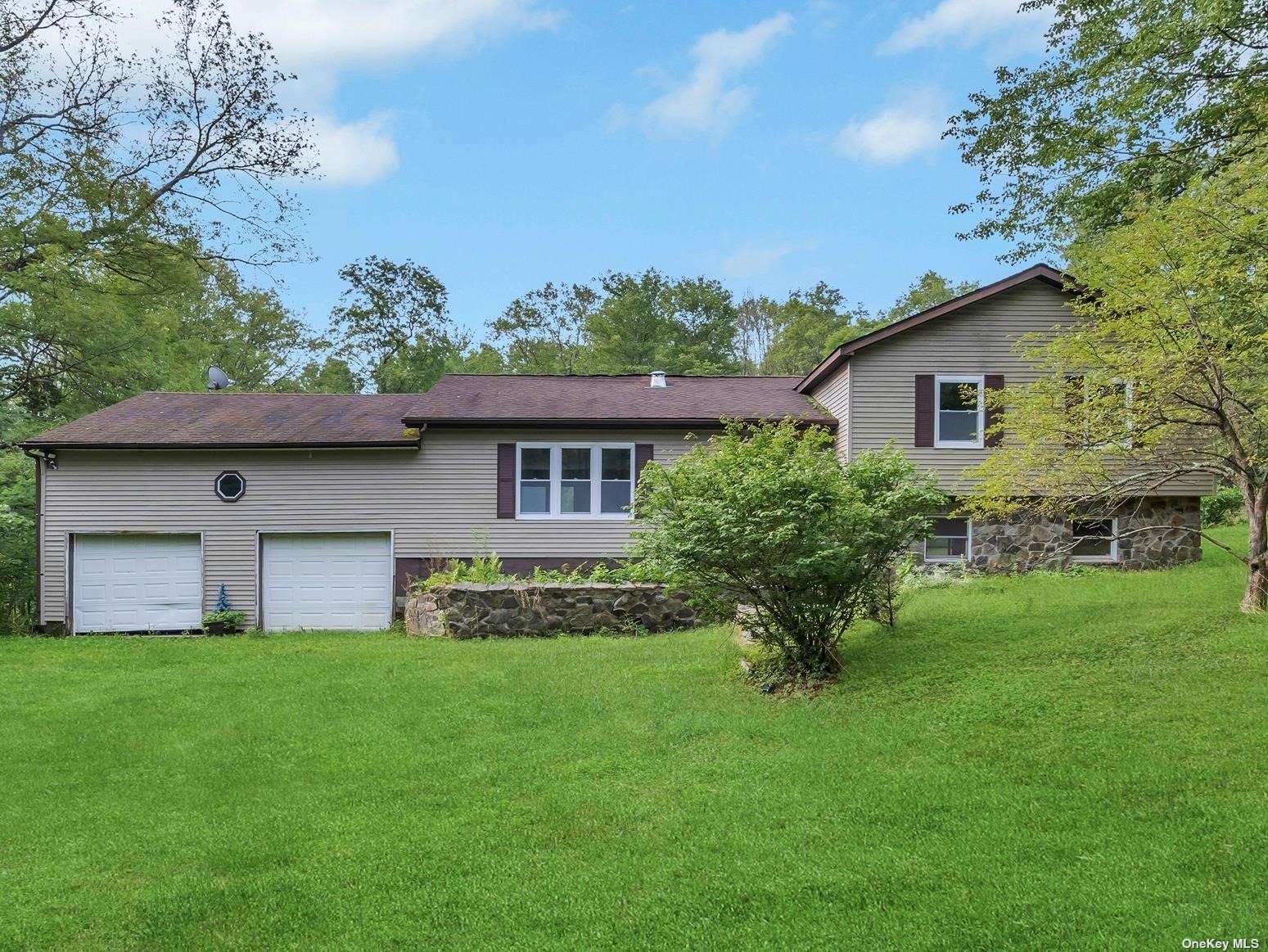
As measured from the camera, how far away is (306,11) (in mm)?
14008

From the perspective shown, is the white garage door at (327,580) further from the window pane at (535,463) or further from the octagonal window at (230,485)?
the window pane at (535,463)

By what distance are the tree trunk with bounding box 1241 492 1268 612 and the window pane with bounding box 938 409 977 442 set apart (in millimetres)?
6052

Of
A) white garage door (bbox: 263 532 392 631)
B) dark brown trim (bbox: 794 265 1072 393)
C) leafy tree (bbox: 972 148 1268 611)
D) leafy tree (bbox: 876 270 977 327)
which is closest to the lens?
leafy tree (bbox: 972 148 1268 611)

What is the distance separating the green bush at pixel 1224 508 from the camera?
2131cm

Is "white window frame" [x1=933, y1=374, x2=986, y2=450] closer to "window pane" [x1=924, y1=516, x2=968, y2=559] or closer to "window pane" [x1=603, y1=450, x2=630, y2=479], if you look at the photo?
"window pane" [x1=924, y1=516, x2=968, y2=559]

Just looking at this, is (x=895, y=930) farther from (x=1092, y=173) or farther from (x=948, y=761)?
(x=1092, y=173)

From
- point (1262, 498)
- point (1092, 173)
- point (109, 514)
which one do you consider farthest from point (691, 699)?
point (109, 514)

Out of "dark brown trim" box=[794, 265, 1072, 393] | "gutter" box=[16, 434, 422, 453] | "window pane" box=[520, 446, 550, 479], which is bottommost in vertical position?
"window pane" box=[520, 446, 550, 479]

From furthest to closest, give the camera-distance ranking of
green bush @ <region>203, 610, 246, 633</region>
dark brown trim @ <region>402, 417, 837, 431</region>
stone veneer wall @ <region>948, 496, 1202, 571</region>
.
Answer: stone veneer wall @ <region>948, 496, 1202, 571</region> → dark brown trim @ <region>402, 417, 837, 431</region> → green bush @ <region>203, 610, 246, 633</region>

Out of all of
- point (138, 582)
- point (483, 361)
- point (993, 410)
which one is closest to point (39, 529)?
point (138, 582)

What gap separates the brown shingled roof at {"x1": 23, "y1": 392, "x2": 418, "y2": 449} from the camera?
49.2ft

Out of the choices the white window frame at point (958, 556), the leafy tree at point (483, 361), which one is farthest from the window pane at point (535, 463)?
the leafy tree at point (483, 361)

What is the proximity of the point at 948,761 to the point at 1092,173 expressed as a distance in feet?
37.2

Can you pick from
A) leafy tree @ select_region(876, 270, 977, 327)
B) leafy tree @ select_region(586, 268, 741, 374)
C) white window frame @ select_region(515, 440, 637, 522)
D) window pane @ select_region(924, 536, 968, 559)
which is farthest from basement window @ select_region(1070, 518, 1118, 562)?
leafy tree @ select_region(586, 268, 741, 374)
